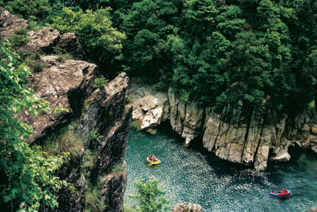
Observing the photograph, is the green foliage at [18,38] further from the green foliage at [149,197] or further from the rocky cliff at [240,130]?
the rocky cliff at [240,130]

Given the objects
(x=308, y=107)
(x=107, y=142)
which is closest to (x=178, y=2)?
(x=308, y=107)

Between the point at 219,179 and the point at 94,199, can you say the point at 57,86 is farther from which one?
the point at 219,179

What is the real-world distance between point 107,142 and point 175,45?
25032 millimetres

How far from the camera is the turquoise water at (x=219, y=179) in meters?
24.5

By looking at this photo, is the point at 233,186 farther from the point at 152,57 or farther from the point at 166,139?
the point at 152,57

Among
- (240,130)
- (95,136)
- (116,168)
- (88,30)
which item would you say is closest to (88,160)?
(95,136)

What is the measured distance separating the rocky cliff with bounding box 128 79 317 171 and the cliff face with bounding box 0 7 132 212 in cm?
1248

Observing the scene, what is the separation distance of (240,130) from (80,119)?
23.1 meters

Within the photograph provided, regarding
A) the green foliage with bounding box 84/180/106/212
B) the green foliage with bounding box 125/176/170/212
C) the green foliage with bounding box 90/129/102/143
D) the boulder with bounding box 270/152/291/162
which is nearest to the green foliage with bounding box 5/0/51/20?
the green foliage with bounding box 90/129/102/143

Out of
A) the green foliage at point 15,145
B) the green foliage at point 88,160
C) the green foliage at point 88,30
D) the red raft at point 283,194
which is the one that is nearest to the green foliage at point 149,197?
the green foliage at point 88,160

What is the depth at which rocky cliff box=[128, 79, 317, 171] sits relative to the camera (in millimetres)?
29719

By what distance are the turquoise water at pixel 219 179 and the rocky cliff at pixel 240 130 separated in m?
1.33

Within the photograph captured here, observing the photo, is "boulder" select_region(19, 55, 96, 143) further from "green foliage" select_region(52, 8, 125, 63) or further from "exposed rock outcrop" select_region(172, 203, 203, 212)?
"exposed rock outcrop" select_region(172, 203, 203, 212)

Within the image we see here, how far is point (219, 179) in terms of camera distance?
2762 centimetres
